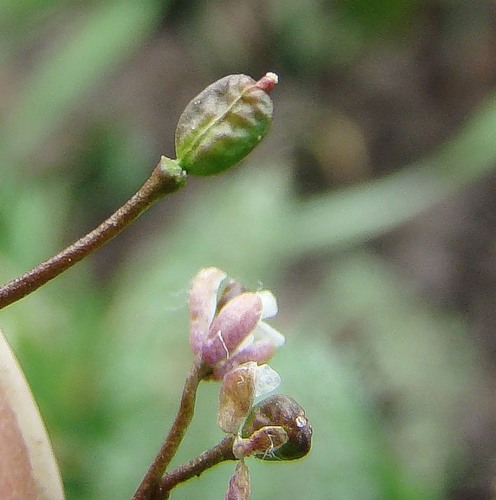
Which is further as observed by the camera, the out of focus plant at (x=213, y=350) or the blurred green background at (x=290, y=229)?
the blurred green background at (x=290, y=229)

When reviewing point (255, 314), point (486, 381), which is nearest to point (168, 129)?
point (486, 381)

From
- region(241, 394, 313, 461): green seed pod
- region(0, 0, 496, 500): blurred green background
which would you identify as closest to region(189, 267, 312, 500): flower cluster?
region(241, 394, 313, 461): green seed pod

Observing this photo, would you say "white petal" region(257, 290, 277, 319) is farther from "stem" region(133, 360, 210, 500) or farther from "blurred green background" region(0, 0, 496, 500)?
"blurred green background" region(0, 0, 496, 500)

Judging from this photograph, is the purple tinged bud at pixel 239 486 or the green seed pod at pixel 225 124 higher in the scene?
the green seed pod at pixel 225 124

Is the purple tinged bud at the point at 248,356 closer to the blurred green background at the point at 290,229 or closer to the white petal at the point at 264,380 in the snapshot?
the white petal at the point at 264,380

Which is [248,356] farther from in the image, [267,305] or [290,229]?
[290,229]

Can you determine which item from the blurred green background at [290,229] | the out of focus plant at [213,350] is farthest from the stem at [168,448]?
the blurred green background at [290,229]

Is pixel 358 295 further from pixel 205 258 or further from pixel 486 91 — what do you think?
pixel 486 91
